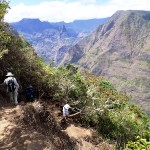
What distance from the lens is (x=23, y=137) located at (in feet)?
50.8

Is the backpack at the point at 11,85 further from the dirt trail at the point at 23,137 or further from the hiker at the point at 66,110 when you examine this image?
the hiker at the point at 66,110

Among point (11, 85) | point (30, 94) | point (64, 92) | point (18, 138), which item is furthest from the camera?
point (64, 92)

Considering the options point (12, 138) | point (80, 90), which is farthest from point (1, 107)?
point (80, 90)

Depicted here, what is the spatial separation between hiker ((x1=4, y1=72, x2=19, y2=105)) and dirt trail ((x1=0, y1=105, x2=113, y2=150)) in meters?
0.76

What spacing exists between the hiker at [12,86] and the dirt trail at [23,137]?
2.50 feet

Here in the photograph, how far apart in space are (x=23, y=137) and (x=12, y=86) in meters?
4.21

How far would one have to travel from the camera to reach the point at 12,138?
15477mm

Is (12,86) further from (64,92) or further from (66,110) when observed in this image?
(64,92)

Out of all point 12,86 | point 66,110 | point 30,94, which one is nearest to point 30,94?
point 30,94

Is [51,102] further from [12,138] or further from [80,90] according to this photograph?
[12,138]

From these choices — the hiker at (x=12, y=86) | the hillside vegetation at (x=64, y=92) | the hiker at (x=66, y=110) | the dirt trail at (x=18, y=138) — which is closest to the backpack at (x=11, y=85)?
the hiker at (x=12, y=86)

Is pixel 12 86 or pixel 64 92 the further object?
pixel 64 92

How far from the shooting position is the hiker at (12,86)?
62.4 ft

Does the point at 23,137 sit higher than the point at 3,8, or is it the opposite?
the point at 3,8
